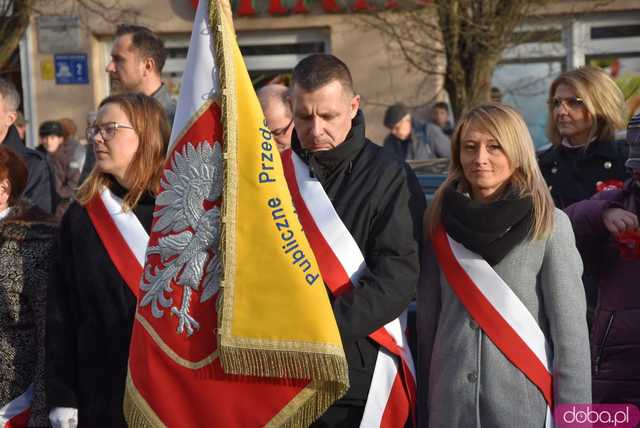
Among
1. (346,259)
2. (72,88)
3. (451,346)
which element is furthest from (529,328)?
(72,88)

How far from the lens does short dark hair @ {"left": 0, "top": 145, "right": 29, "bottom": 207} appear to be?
14.1ft

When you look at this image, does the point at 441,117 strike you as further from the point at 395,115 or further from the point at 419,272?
the point at 419,272

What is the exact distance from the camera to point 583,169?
4359 mm

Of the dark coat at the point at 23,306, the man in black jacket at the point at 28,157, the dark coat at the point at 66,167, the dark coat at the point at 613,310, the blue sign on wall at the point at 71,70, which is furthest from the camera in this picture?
the blue sign on wall at the point at 71,70

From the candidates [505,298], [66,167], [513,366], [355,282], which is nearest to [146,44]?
[355,282]

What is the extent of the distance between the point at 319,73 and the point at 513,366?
122 cm

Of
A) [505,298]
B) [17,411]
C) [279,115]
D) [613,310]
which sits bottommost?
[17,411]

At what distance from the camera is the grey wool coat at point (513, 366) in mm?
3326

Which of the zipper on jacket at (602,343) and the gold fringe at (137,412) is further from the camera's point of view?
the zipper on jacket at (602,343)

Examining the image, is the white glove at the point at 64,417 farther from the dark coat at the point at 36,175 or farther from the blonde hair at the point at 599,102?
the blonde hair at the point at 599,102

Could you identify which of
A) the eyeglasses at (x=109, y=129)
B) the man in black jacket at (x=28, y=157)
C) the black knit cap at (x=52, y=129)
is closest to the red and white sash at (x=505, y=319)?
the eyeglasses at (x=109, y=129)

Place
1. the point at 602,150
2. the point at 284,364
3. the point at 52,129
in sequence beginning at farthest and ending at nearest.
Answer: the point at 52,129, the point at 602,150, the point at 284,364

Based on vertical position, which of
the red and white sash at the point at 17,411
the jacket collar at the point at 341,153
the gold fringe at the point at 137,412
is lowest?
the red and white sash at the point at 17,411

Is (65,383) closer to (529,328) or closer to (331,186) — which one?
(331,186)
